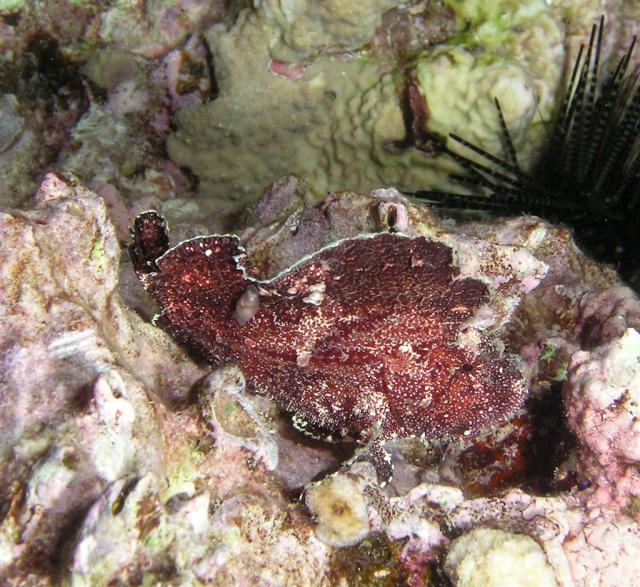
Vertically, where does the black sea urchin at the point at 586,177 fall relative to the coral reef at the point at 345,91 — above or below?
below

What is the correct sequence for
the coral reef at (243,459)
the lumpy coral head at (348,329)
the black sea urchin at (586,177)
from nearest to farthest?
1. the coral reef at (243,459)
2. the lumpy coral head at (348,329)
3. the black sea urchin at (586,177)

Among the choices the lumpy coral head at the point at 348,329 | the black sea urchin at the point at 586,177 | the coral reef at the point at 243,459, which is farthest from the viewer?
the black sea urchin at the point at 586,177

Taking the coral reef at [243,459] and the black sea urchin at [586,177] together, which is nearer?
the coral reef at [243,459]

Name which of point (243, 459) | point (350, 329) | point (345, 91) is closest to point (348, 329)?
point (350, 329)

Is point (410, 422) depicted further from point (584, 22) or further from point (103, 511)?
point (584, 22)

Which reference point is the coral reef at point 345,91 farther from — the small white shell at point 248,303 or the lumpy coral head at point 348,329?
the small white shell at point 248,303

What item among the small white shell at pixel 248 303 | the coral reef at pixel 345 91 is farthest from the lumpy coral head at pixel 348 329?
the coral reef at pixel 345 91

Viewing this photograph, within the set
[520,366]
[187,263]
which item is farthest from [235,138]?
[520,366]

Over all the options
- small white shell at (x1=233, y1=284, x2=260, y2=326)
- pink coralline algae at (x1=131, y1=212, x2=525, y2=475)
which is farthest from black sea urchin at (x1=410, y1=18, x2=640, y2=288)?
small white shell at (x1=233, y1=284, x2=260, y2=326)
